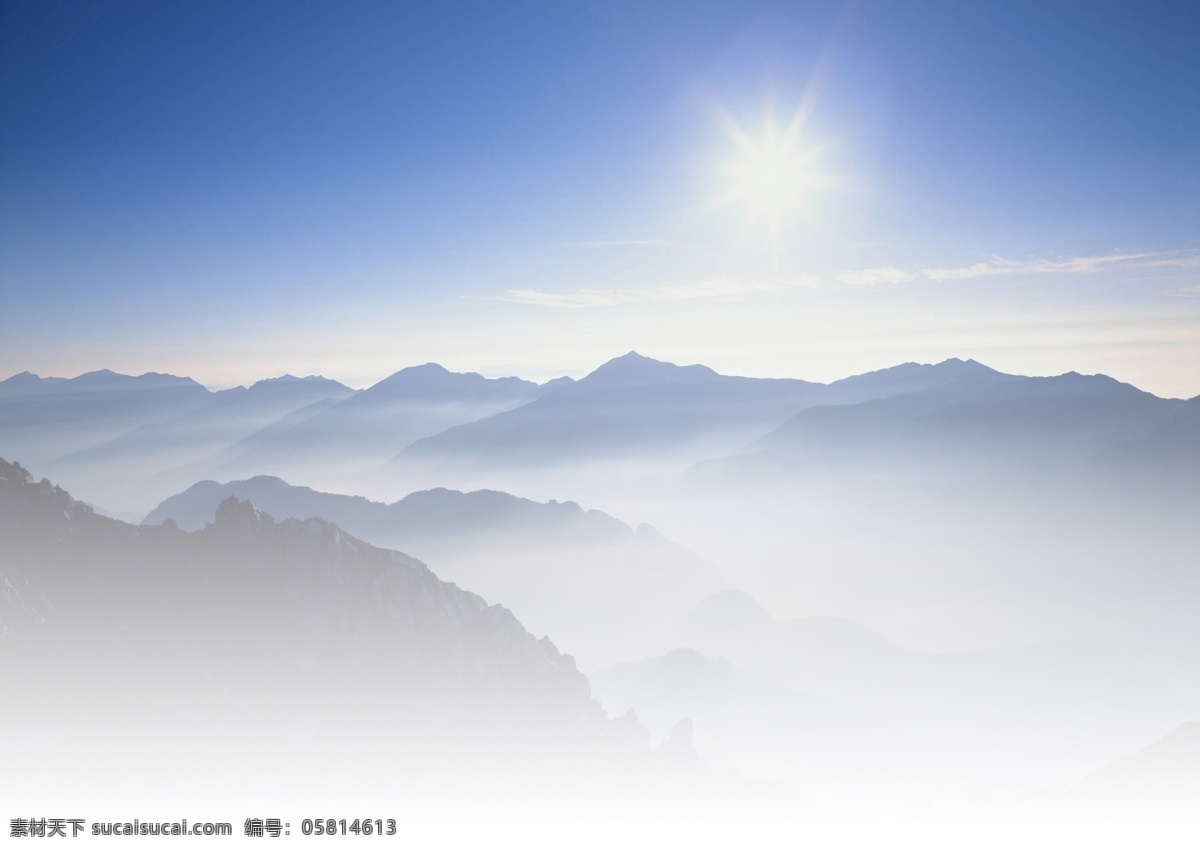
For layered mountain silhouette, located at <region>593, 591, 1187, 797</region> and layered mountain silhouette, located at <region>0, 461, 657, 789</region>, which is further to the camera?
layered mountain silhouette, located at <region>593, 591, 1187, 797</region>

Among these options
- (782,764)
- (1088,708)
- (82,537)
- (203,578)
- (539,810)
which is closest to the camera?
(82,537)

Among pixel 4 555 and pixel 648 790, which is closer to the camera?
pixel 4 555

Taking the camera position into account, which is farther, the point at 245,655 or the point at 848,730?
the point at 848,730

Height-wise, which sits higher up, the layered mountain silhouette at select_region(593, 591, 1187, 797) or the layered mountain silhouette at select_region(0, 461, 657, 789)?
the layered mountain silhouette at select_region(0, 461, 657, 789)

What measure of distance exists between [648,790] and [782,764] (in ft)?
299

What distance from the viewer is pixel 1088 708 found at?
651ft

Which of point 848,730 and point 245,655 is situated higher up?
point 245,655

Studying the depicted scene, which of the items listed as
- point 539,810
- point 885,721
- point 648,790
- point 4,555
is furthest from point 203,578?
point 885,721

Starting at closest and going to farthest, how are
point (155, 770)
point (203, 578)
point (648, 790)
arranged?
point (155, 770) → point (203, 578) → point (648, 790)

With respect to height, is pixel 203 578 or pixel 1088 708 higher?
pixel 203 578

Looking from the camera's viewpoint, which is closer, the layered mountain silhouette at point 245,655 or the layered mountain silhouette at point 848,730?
the layered mountain silhouette at point 245,655

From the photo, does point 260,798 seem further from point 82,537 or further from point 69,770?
point 82,537

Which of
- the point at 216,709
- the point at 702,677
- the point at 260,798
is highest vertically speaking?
the point at 216,709

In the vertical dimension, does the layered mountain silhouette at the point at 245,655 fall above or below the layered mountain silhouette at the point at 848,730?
above
